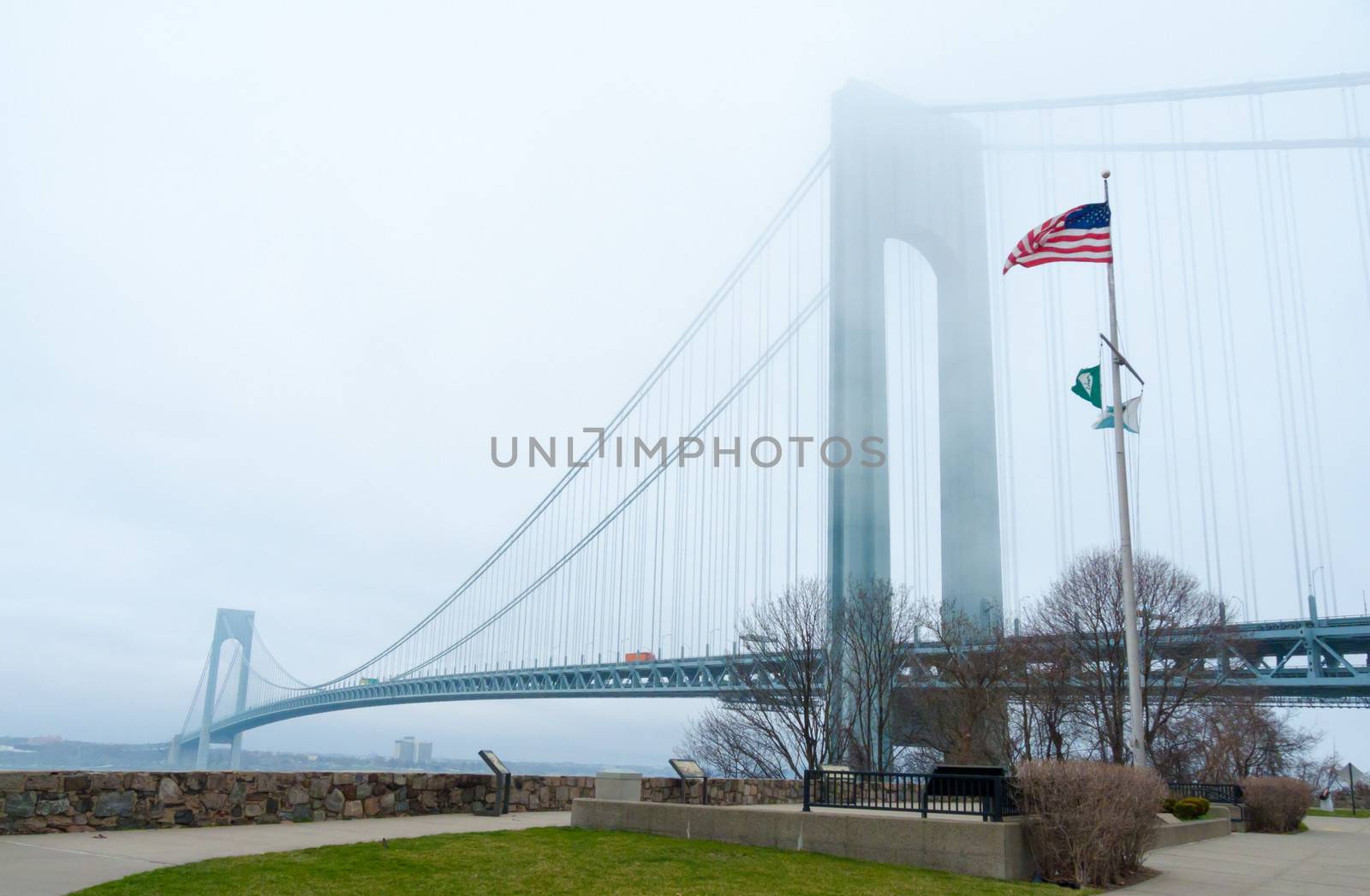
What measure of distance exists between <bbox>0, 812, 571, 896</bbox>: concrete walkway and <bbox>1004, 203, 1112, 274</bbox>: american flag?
1238 centimetres

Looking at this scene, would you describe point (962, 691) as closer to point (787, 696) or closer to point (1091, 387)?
point (787, 696)

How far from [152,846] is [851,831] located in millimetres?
6963

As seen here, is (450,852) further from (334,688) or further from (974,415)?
(334,688)

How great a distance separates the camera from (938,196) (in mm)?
45531

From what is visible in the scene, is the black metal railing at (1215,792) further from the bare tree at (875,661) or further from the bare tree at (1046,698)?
the bare tree at (875,661)

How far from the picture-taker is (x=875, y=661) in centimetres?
3422

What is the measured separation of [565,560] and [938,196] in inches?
1272

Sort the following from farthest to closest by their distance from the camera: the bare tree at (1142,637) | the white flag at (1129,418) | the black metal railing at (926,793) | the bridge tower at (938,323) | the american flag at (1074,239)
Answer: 1. the bridge tower at (938,323)
2. the bare tree at (1142,637)
3. the american flag at (1074,239)
4. the white flag at (1129,418)
5. the black metal railing at (926,793)

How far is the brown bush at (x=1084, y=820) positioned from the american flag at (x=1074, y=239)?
9767 mm

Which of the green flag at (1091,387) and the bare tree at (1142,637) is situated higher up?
the green flag at (1091,387)

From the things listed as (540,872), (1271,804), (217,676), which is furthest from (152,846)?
(217,676)

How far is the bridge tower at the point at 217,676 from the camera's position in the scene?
77.2 meters

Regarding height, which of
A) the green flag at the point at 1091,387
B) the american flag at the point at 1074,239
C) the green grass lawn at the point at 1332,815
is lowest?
the green grass lawn at the point at 1332,815

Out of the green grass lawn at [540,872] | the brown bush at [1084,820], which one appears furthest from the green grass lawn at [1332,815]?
the green grass lawn at [540,872]
